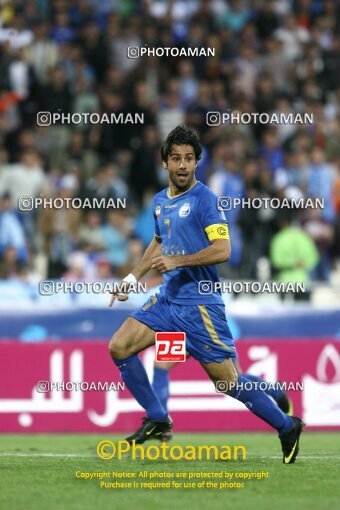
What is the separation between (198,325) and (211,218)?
30.9 inches

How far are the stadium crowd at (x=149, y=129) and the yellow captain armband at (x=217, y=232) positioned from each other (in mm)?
6479

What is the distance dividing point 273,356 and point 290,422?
4.30m

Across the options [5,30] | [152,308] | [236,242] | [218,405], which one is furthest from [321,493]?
[5,30]

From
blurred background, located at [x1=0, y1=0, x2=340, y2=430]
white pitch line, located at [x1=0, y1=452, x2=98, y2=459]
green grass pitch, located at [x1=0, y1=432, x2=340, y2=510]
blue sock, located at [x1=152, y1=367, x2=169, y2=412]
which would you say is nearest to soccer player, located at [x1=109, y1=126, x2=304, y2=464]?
green grass pitch, located at [x1=0, y1=432, x2=340, y2=510]

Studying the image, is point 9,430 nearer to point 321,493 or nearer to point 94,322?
point 94,322

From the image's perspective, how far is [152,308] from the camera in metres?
9.29

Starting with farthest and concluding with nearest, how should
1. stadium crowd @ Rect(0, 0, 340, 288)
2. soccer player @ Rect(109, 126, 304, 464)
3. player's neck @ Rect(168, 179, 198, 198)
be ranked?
stadium crowd @ Rect(0, 0, 340, 288) → player's neck @ Rect(168, 179, 198, 198) → soccer player @ Rect(109, 126, 304, 464)

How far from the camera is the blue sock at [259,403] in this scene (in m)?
8.98

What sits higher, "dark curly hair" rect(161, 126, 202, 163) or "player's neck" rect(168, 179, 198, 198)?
"dark curly hair" rect(161, 126, 202, 163)

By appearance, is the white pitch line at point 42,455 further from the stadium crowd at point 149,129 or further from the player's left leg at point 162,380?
the stadium crowd at point 149,129

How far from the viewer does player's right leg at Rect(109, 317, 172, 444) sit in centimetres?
916

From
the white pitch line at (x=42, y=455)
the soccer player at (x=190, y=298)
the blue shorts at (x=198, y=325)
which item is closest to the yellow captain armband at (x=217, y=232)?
the soccer player at (x=190, y=298)

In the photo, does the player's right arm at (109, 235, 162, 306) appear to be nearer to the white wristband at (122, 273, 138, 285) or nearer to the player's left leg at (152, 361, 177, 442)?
the white wristband at (122, 273, 138, 285)

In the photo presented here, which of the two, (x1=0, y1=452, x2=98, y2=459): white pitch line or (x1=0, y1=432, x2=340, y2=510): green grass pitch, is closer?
(x1=0, y1=432, x2=340, y2=510): green grass pitch
